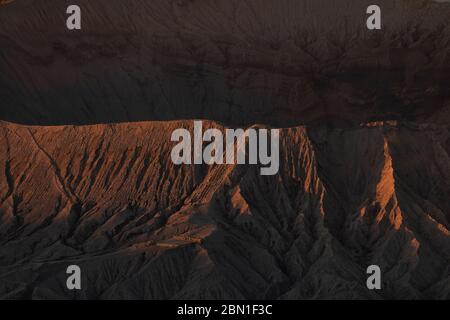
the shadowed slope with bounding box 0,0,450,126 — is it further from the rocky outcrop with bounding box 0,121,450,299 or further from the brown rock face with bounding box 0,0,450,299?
the rocky outcrop with bounding box 0,121,450,299

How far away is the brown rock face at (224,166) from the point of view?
9000 cm

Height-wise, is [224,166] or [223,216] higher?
[224,166]

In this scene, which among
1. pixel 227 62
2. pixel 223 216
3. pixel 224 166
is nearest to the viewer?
pixel 223 216

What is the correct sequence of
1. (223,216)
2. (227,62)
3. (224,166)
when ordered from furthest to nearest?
(227,62) → (224,166) → (223,216)

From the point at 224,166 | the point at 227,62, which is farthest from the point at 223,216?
the point at 227,62

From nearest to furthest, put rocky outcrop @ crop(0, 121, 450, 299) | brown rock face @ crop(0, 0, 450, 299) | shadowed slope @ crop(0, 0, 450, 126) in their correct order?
rocky outcrop @ crop(0, 121, 450, 299)
brown rock face @ crop(0, 0, 450, 299)
shadowed slope @ crop(0, 0, 450, 126)

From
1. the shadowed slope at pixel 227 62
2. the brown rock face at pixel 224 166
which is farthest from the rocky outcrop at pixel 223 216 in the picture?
the shadowed slope at pixel 227 62

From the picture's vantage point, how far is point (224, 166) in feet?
317

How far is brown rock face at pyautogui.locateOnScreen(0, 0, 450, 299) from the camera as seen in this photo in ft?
295

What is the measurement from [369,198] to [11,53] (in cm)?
2321

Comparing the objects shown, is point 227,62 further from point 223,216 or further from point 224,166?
point 223,216

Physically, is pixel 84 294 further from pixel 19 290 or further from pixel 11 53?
pixel 11 53

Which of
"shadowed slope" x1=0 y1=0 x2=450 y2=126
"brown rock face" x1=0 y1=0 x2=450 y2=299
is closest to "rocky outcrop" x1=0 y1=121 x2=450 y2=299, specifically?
"brown rock face" x1=0 y1=0 x2=450 y2=299

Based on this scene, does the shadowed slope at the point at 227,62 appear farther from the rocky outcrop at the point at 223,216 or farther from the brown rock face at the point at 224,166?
the rocky outcrop at the point at 223,216
